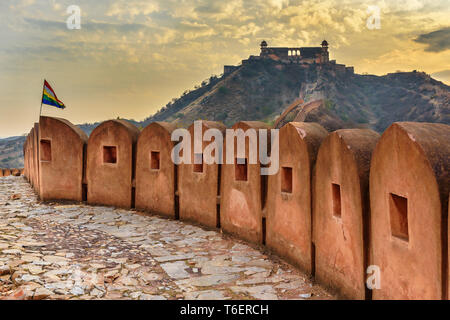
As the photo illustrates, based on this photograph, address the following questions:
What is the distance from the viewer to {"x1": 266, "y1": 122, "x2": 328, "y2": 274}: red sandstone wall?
5.68 m

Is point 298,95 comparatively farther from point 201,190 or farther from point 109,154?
point 201,190

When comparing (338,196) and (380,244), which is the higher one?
(338,196)

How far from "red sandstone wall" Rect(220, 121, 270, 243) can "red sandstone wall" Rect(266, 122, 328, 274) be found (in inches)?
13.7

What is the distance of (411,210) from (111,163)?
848 cm

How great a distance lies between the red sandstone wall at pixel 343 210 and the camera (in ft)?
14.5

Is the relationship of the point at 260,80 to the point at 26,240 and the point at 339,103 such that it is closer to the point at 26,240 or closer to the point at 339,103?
the point at 339,103

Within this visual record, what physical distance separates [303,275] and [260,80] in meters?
86.5

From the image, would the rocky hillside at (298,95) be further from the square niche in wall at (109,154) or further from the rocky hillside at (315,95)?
the square niche in wall at (109,154)

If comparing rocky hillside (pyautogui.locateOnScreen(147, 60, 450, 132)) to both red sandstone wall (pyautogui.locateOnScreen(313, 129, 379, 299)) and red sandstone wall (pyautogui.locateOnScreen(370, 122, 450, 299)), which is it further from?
red sandstone wall (pyautogui.locateOnScreen(370, 122, 450, 299))

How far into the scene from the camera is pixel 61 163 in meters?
11.4

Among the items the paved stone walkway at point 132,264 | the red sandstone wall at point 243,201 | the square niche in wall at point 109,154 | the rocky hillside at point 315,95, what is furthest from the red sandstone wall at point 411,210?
the rocky hillside at point 315,95

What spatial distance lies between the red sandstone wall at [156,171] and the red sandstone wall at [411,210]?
5.91 meters
